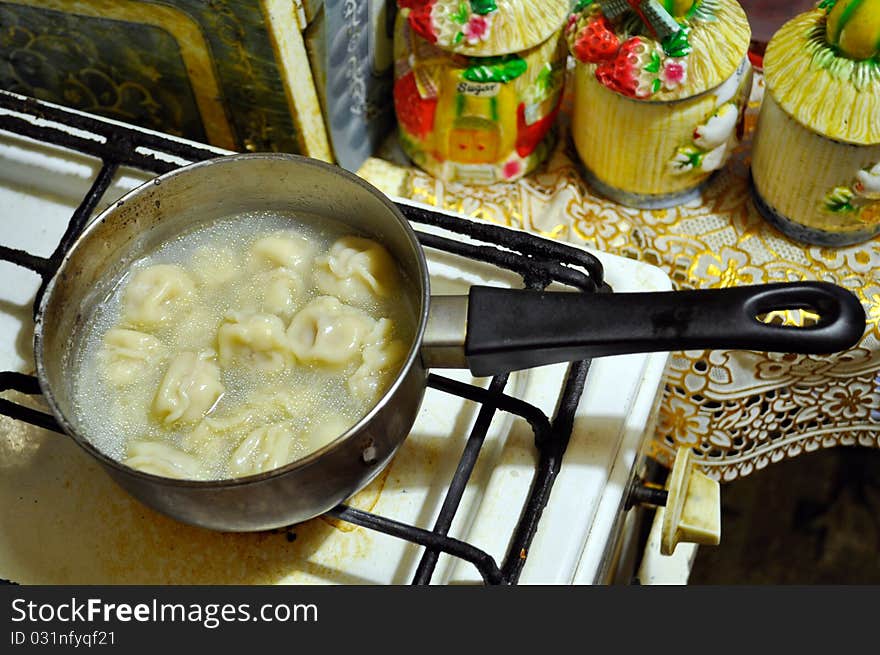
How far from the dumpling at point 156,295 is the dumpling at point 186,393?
56 millimetres

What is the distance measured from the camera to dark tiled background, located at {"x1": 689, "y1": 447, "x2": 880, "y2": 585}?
154 centimetres

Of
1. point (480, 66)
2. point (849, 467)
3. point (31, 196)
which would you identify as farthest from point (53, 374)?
point (849, 467)

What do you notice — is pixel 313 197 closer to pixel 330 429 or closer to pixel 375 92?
pixel 330 429

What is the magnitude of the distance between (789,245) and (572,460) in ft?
1.65

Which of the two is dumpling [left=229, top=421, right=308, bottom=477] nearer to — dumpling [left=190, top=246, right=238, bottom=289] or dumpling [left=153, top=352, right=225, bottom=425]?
dumpling [left=153, top=352, right=225, bottom=425]

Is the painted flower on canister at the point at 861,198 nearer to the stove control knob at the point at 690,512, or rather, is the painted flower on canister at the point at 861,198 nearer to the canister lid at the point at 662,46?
the canister lid at the point at 662,46

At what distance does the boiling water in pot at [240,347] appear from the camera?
2.18ft

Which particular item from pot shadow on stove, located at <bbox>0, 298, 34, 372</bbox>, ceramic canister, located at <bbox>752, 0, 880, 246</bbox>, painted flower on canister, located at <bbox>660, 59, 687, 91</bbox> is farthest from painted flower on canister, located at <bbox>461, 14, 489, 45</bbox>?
pot shadow on stove, located at <bbox>0, 298, 34, 372</bbox>

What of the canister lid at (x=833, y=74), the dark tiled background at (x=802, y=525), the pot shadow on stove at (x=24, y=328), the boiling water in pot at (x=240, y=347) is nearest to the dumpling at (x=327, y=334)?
the boiling water in pot at (x=240, y=347)

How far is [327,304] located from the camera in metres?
0.72

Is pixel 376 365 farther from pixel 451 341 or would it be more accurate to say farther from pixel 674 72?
pixel 674 72

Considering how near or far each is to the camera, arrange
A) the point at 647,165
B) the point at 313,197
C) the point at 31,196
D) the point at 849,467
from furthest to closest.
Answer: the point at 849,467
the point at 647,165
the point at 31,196
the point at 313,197

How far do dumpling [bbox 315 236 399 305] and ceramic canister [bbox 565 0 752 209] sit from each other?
1.25 ft

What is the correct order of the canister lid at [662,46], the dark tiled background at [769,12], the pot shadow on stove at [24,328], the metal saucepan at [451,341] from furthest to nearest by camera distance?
1. the dark tiled background at [769,12]
2. the canister lid at [662,46]
3. the pot shadow on stove at [24,328]
4. the metal saucepan at [451,341]
